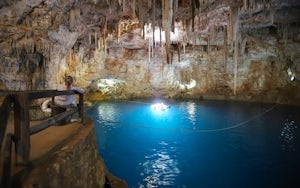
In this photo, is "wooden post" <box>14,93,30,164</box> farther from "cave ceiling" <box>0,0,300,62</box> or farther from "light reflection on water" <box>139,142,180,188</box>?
"cave ceiling" <box>0,0,300,62</box>

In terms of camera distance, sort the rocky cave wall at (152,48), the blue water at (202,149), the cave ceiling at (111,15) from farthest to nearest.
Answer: the rocky cave wall at (152,48), the cave ceiling at (111,15), the blue water at (202,149)

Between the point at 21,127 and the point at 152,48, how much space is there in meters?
16.0

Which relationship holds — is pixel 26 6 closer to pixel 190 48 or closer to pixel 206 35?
pixel 206 35

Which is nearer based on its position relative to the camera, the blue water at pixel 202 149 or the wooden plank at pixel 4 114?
the wooden plank at pixel 4 114

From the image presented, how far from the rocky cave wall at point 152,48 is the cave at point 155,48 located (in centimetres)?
4

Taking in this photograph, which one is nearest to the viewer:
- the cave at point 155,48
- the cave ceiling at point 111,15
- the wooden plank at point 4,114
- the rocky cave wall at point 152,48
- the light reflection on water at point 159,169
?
the wooden plank at point 4,114

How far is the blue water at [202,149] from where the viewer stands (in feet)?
18.4

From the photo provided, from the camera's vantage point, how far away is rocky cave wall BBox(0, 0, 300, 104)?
9.65m

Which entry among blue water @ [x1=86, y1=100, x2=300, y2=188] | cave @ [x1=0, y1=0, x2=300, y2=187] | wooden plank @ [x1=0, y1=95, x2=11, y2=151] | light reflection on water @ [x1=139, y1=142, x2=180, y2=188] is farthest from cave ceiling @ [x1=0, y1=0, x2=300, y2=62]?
wooden plank @ [x1=0, y1=95, x2=11, y2=151]

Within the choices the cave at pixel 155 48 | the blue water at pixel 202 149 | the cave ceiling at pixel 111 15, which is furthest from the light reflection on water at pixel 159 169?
the cave ceiling at pixel 111 15

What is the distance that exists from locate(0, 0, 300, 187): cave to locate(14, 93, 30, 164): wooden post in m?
1.46

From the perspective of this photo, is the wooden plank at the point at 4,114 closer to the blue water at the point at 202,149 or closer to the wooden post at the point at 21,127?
the wooden post at the point at 21,127

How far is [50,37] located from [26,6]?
2.58 metres

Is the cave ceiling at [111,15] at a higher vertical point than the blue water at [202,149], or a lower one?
higher
